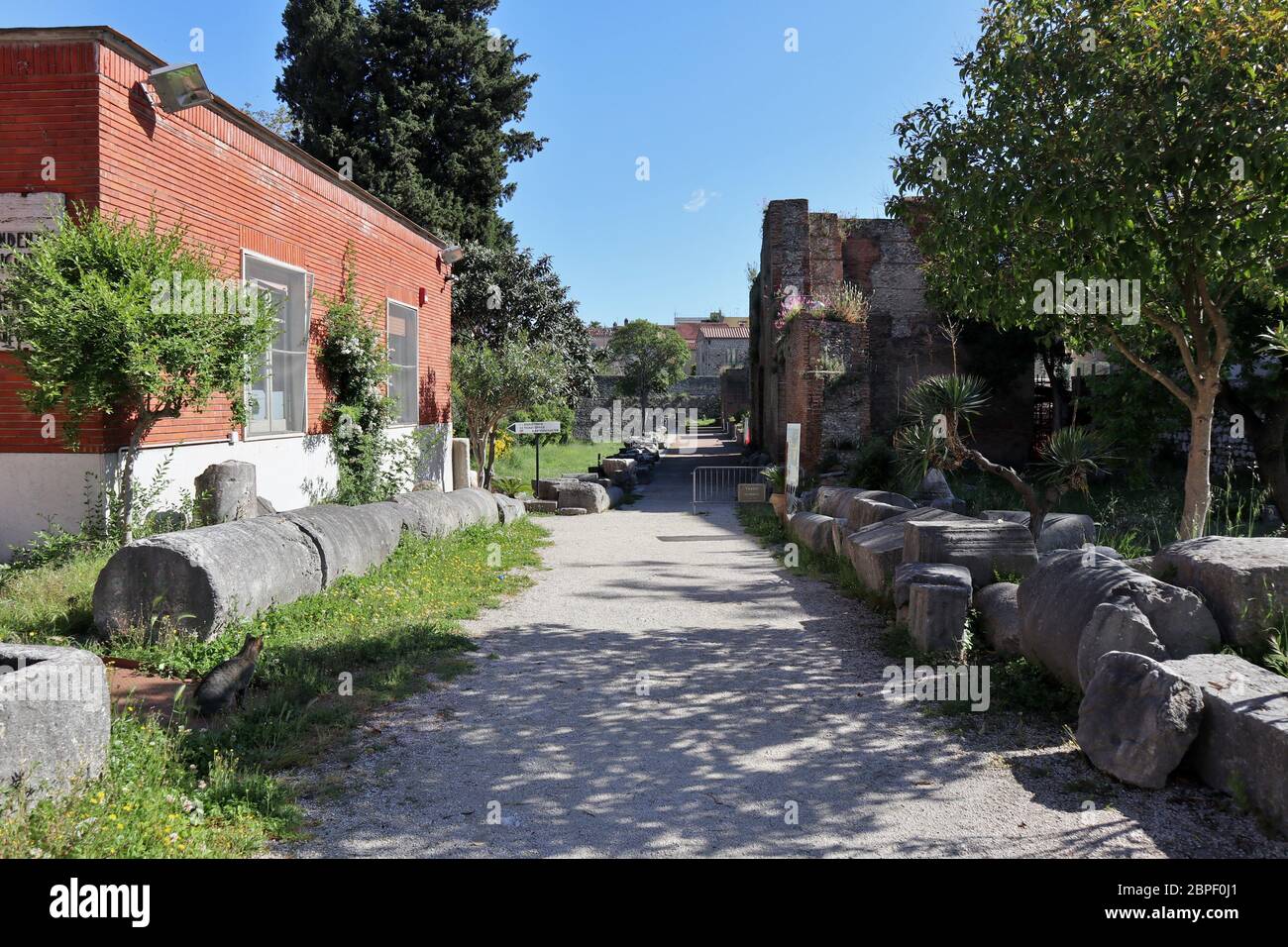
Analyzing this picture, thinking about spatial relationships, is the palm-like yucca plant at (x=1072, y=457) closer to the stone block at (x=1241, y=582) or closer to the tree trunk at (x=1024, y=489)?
the tree trunk at (x=1024, y=489)

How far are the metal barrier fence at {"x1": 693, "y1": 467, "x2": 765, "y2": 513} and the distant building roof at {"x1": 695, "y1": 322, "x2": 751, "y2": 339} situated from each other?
61.3 m

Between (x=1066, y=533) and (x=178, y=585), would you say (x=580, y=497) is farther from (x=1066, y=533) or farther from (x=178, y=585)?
(x=178, y=585)

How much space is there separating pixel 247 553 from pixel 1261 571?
6278 millimetres

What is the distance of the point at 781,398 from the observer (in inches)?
792

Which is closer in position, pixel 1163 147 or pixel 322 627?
pixel 1163 147

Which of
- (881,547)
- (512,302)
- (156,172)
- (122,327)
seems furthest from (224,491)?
(512,302)

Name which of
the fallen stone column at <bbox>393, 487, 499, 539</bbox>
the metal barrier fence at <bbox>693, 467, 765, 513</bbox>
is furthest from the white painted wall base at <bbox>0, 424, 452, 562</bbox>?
the metal barrier fence at <bbox>693, 467, 765, 513</bbox>

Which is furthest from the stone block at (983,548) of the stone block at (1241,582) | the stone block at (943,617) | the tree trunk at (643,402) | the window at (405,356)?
the tree trunk at (643,402)

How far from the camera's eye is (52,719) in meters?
3.37

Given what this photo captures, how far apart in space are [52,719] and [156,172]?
A: 6.07 m

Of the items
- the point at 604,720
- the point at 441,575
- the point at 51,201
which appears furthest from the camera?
the point at 441,575

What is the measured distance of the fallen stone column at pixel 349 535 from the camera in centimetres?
777
